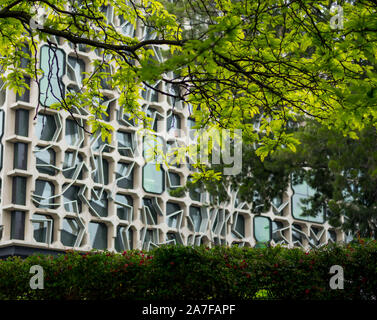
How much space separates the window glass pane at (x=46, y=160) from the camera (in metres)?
29.8

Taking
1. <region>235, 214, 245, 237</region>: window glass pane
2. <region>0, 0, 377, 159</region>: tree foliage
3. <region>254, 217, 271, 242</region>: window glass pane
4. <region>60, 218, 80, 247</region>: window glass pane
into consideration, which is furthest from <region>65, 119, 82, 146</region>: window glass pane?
<region>0, 0, 377, 159</region>: tree foliage

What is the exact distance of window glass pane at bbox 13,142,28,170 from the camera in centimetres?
2947

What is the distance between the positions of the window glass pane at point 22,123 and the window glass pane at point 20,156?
1.88 ft

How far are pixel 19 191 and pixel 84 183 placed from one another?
3279 mm

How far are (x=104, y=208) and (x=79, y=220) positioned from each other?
201 centimetres

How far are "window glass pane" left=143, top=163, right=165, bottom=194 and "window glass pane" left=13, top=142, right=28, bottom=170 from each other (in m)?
6.76

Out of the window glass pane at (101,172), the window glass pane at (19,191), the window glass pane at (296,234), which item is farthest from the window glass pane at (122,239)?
the window glass pane at (296,234)

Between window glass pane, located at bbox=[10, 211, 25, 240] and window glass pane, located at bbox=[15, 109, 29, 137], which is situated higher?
window glass pane, located at bbox=[15, 109, 29, 137]

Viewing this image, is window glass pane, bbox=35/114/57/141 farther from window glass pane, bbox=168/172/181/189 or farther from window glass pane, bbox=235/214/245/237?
window glass pane, bbox=235/214/245/237

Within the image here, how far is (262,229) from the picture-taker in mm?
38688
